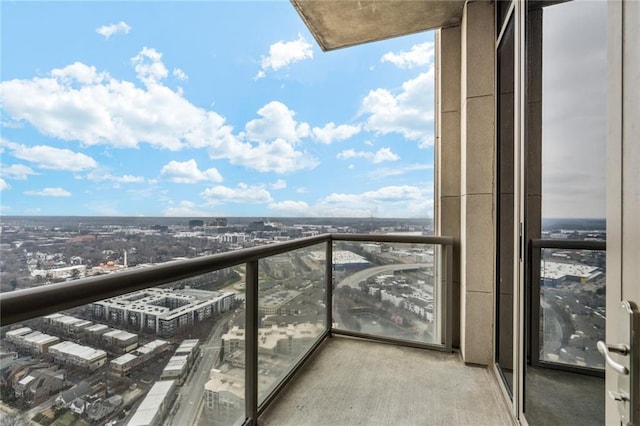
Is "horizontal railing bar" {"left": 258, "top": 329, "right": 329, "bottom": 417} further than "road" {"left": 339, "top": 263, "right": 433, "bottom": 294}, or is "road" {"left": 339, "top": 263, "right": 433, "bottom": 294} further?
"road" {"left": 339, "top": 263, "right": 433, "bottom": 294}

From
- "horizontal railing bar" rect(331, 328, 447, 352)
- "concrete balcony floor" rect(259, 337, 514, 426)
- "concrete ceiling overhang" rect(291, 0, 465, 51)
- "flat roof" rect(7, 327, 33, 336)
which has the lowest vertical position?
"concrete balcony floor" rect(259, 337, 514, 426)

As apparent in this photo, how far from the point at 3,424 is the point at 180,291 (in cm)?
64

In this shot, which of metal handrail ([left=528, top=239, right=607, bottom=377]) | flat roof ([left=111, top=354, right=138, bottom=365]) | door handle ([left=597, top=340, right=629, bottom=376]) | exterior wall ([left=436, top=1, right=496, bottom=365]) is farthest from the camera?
exterior wall ([left=436, top=1, right=496, bottom=365])

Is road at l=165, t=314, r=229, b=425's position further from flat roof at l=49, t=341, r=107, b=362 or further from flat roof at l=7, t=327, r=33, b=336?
flat roof at l=7, t=327, r=33, b=336

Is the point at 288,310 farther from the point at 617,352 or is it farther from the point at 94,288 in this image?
the point at 617,352

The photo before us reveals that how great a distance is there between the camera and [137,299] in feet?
3.51

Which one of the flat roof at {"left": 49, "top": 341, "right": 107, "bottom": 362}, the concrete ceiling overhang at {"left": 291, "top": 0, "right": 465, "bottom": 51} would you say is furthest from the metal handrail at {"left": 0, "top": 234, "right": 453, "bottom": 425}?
the concrete ceiling overhang at {"left": 291, "top": 0, "right": 465, "bottom": 51}

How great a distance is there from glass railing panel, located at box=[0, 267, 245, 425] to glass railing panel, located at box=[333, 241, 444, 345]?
164cm

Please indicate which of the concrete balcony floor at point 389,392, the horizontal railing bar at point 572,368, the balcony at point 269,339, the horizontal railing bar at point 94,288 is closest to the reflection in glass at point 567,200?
the horizontal railing bar at point 572,368

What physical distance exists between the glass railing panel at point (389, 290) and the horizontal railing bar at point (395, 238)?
2.5 inches

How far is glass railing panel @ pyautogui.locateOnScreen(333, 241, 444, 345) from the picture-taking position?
9.46 ft

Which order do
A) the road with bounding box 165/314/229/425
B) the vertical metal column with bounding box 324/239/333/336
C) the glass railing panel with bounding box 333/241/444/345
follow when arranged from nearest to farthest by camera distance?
the road with bounding box 165/314/229/425, the glass railing panel with bounding box 333/241/444/345, the vertical metal column with bounding box 324/239/333/336

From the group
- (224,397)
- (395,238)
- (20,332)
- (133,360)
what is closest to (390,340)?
(395,238)

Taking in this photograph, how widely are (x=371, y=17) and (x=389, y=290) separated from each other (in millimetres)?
2725
